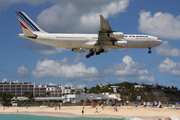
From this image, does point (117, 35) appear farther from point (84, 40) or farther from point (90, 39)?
point (84, 40)

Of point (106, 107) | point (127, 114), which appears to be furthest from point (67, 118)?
point (127, 114)

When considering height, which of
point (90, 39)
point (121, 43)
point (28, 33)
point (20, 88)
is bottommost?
point (20, 88)

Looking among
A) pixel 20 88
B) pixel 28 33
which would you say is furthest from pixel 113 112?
pixel 20 88

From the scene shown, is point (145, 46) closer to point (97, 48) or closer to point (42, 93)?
point (97, 48)

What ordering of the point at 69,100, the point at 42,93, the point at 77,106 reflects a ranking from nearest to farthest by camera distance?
1. the point at 77,106
2. the point at 69,100
3. the point at 42,93

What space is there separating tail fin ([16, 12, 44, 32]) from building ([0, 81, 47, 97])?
11590cm

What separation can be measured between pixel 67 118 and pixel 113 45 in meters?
18.9

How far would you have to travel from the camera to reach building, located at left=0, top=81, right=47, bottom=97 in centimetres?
14357

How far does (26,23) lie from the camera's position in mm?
36688

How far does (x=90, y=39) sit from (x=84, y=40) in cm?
100

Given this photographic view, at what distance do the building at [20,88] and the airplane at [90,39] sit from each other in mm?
116255

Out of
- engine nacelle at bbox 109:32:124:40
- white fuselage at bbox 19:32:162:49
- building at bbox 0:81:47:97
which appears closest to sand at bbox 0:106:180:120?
white fuselage at bbox 19:32:162:49

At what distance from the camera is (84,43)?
36500mm

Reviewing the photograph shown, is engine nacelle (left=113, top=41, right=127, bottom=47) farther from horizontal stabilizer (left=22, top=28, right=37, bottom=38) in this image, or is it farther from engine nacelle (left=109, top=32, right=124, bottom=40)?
horizontal stabilizer (left=22, top=28, right=37, bottom=38)
